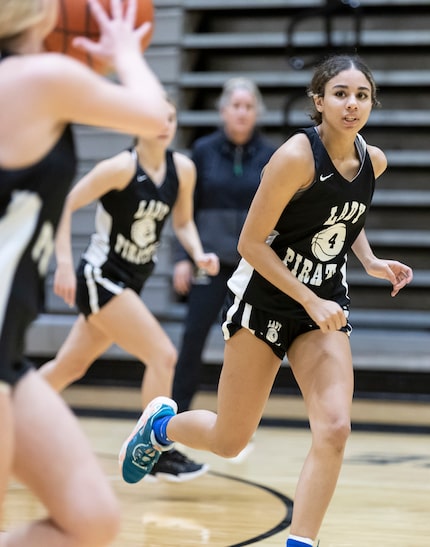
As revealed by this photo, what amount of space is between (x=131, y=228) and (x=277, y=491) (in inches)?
55.0

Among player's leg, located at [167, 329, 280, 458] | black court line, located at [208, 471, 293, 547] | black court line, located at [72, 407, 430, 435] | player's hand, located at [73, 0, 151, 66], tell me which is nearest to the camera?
player's hand, located at [73, 0, 151, 66]

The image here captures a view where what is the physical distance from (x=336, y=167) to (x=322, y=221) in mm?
182

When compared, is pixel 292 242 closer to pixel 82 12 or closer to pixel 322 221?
pixel 322 221

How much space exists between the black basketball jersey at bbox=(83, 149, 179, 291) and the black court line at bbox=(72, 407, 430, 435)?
2.26 meters

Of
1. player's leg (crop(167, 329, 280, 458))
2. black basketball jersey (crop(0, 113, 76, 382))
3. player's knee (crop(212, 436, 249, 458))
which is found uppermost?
black basketball jersey (crop(0, 113, 76, 382))

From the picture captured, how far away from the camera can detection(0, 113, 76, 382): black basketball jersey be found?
208cm

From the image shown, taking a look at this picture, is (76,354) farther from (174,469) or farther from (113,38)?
(113,38)

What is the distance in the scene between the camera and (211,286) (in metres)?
5.51

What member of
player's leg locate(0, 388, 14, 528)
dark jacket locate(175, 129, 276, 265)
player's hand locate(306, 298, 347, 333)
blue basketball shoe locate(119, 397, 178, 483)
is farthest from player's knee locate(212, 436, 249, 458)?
dark jacket locate(175, 129, 276, 265)

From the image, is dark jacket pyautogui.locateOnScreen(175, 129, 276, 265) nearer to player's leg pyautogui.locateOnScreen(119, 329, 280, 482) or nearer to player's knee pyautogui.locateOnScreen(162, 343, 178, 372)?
player's knee pyautogui.locateOnScreen(162, 343, 178, 372)

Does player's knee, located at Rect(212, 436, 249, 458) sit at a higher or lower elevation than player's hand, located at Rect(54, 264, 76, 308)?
lower

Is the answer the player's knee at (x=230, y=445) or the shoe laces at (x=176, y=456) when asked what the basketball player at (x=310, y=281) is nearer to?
the player's knee at (x=230, y=445)

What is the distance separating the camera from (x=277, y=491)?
4609 millimetres

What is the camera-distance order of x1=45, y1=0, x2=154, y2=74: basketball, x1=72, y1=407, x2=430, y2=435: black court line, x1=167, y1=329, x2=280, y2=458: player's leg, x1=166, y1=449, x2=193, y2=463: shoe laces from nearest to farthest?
x1=45, y1=0, x2=154, y2=74: basketball < x1=167, y1=329, x2=280, y2=458: player's leg < x1=166, y1=449, x2=193, y2=463: shoe laces < x1=72, y1=407, x2=430, y2=435: black court line
